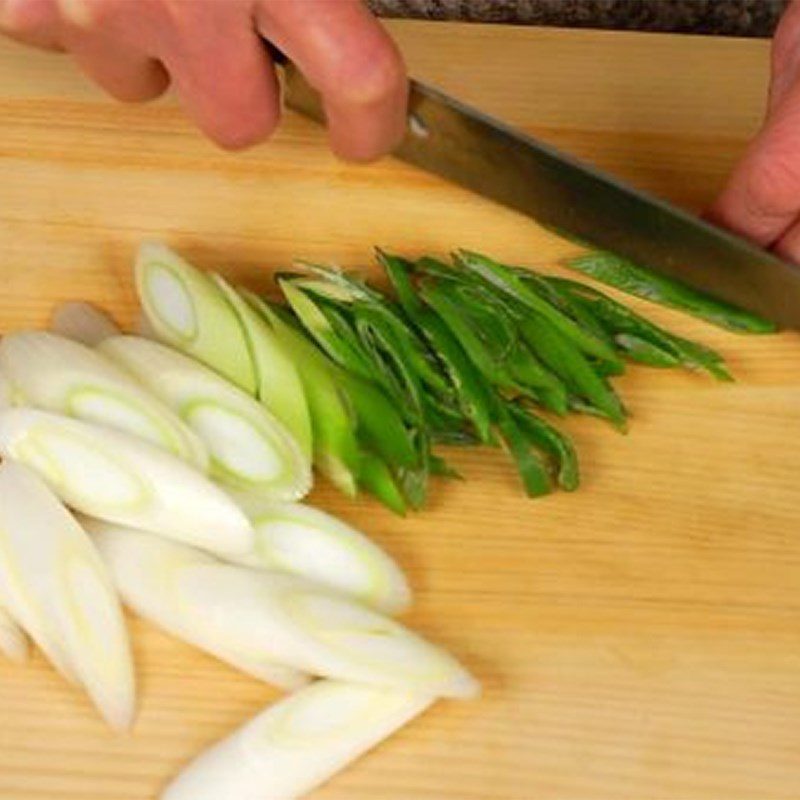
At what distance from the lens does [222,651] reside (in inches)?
74.8

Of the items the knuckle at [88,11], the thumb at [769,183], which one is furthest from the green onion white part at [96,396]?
the thumb at [769,183]

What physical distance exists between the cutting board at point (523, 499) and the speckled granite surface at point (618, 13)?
0.13 meters

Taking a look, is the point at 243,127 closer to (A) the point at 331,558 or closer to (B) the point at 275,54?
(B) the point at 275,54

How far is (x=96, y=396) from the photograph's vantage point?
6.66 feet

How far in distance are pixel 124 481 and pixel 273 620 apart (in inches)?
8.5

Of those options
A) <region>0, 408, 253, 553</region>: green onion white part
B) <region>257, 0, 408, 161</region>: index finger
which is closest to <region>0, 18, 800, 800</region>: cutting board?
<region>0, 408, 253, 553</region>: green onion white part

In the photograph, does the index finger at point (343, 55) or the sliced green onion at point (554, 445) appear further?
the sliced green onion at point (554, 445)

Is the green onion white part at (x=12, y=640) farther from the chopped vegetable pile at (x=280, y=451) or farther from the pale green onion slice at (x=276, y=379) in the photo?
the pale green onion slice at (x=276, y=379)

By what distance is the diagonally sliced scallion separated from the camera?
1.88 metres

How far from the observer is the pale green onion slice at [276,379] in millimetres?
2074

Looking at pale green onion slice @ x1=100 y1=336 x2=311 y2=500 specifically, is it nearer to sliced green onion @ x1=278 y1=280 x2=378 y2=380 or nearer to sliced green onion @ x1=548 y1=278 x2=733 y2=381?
sliced green onion @ x1=278 y1=280 x2=378 y2=380

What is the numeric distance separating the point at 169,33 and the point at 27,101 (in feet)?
1.43

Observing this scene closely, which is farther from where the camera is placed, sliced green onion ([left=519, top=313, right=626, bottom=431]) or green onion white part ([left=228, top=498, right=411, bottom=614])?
→ sliced green onion ([left=519, top=313, right=626, bottom=431])

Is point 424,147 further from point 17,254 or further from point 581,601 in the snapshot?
point 581,601
